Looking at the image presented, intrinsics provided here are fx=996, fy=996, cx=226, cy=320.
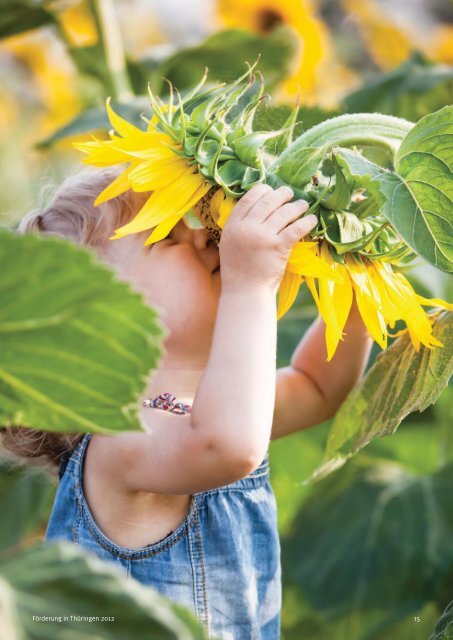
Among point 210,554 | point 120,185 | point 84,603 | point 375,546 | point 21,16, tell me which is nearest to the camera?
point 84,603

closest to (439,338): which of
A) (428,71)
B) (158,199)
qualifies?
(158,199)

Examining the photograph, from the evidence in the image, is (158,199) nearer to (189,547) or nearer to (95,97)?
(189,547)

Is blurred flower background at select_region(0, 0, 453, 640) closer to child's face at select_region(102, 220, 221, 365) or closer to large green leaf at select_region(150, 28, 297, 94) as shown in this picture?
large green leaf at select_region(150, 28, 297, 94)

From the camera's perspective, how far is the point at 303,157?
2.33ft

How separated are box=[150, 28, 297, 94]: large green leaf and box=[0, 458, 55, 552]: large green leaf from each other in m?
0.65

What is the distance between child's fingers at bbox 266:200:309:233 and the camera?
0.71m

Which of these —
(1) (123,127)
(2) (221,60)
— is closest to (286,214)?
(1) (123,127)

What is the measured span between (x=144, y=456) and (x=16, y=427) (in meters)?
0.27

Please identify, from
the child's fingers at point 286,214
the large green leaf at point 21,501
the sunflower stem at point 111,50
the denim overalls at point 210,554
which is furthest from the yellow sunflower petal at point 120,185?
the large green leaf at point 21,501

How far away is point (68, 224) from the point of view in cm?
104

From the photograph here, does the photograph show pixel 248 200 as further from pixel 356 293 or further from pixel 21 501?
pixel 21 501

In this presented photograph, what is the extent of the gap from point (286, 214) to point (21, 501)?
103 cm

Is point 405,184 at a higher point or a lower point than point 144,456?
higher

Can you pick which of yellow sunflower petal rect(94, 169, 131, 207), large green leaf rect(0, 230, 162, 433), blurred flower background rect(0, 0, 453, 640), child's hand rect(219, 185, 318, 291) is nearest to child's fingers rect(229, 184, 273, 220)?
child's hand rect(219, 185, 318, 291)
